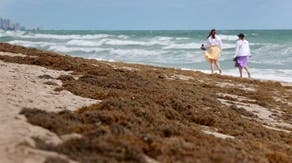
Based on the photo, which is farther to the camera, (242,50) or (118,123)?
(242,50)

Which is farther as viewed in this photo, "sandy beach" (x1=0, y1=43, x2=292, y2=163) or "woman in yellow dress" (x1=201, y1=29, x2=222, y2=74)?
"woman in yellow dress" (x1=201, y1=29, x2=222, y2=74)

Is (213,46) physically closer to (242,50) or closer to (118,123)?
(242,50)

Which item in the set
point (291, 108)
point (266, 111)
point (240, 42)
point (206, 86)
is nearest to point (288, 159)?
point (266, 111)

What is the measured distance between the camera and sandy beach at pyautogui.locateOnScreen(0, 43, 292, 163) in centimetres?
438

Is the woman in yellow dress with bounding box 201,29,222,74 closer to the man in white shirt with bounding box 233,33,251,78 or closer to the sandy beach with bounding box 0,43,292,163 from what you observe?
the man in white shirt with bounding box 233,33,251,78

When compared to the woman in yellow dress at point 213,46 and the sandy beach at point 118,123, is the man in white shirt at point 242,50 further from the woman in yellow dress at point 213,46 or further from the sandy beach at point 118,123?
the sandy beach at point 118,123

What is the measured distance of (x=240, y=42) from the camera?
53.3ft

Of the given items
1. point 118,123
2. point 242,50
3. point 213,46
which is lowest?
point 118,123

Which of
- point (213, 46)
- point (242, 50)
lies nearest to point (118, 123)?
point (213, 46)

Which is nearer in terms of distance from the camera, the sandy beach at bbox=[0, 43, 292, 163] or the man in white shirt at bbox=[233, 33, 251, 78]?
the sandy beach at bbox=[0, 43, 292, 163]

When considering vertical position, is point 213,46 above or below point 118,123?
above

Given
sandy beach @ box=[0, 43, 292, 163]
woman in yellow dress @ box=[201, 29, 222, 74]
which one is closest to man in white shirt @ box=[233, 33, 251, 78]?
woman in yellow dress @ box=[201, 29, 222, 74]

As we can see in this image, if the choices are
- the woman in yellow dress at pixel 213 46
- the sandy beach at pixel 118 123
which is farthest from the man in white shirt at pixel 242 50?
the sandy beach at pixel 118 123

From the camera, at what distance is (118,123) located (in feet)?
17.4
